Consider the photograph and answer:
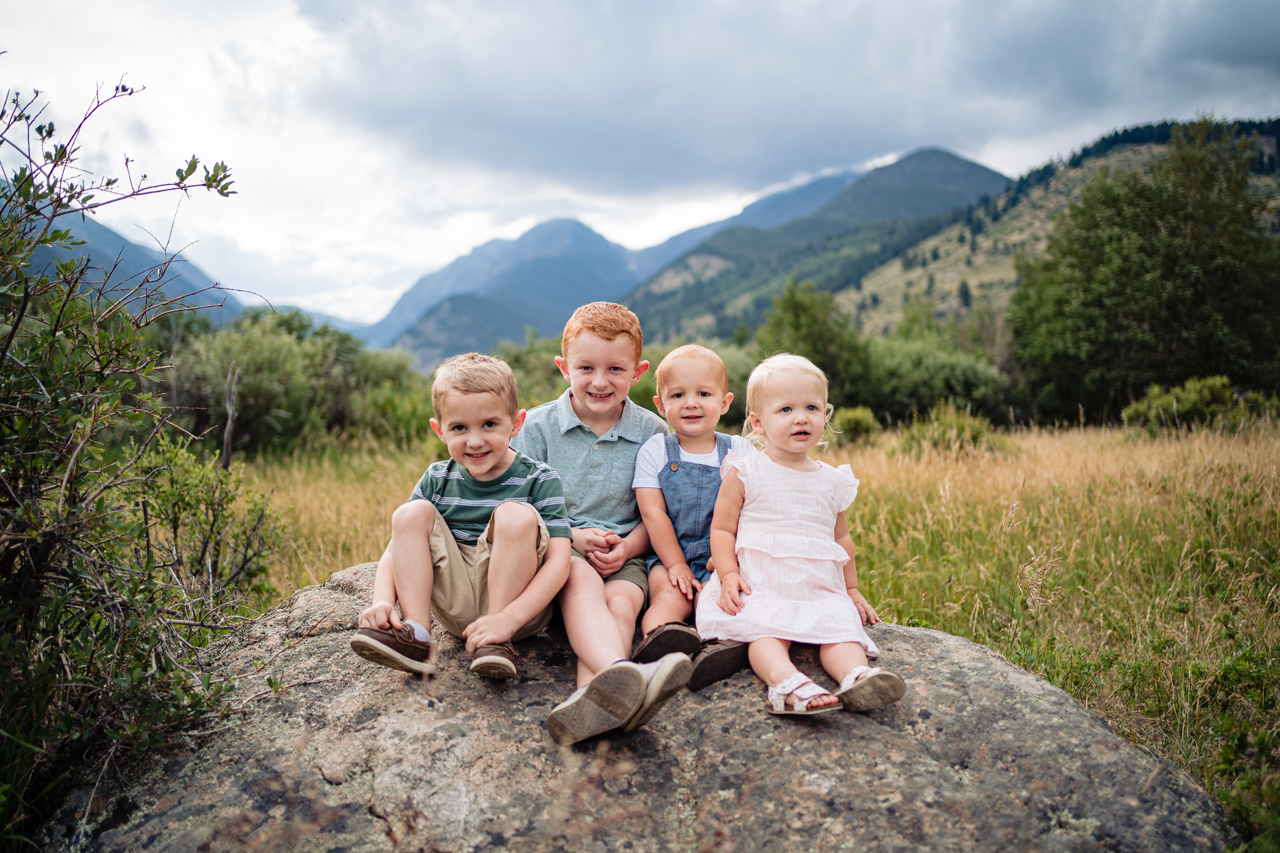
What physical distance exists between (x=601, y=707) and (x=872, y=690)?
88 centimetres

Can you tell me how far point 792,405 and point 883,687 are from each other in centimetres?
111

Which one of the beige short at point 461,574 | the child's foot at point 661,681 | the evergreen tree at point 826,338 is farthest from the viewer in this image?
the evergreen tree at point 826,338

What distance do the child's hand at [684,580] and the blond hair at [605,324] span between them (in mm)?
998

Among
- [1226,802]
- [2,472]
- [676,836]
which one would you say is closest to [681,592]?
[676,836]

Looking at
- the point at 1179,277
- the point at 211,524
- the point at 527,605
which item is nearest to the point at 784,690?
the point at 527,605

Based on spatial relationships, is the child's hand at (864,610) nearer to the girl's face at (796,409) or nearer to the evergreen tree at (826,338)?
the girl's face at (796,409)

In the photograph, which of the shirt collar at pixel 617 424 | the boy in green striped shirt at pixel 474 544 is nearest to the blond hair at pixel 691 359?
the shirt collar at pixel 617 424

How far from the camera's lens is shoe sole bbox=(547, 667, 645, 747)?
196 centimetres

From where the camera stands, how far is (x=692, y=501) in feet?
9.86

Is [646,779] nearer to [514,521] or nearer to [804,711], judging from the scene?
[804,711]

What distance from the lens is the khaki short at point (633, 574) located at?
2.84 metres

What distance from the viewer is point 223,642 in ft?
9.32

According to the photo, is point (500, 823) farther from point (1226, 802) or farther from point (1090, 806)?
point (1226, 802)

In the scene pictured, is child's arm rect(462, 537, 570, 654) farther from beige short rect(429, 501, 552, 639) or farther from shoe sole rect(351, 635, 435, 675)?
shoe sole rect(351, 635, 435, 675)
